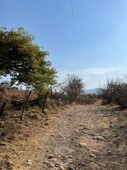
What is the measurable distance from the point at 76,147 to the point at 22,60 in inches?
174

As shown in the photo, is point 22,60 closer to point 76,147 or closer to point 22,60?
point 22,60

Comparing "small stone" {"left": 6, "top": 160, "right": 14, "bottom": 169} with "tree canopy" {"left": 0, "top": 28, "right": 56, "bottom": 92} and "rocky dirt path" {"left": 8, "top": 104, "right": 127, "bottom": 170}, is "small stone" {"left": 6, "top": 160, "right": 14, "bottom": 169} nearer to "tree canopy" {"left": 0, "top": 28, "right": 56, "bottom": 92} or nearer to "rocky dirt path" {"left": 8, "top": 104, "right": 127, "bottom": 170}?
"rocky dirt path" {"left": 8, "top": 104, "right": 127, "bottom": 170}

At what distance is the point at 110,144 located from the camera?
10.5m

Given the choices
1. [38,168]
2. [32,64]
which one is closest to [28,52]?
[32,64]

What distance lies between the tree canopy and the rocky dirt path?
237cm

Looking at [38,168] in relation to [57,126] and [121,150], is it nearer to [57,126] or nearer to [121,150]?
[121,150]

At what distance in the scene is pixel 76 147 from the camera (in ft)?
33.4

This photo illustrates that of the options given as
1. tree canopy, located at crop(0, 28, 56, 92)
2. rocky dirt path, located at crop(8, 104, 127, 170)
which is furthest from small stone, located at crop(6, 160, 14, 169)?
tree canopy, located at crop(0, 28, 56, 92)

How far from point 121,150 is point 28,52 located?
546 centimetres

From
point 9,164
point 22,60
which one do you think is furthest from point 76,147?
point 22,60

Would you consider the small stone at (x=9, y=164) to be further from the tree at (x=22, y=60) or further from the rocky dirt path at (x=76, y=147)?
the tree at (x=22, y=60)

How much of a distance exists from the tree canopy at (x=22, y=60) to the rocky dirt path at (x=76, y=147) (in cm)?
237

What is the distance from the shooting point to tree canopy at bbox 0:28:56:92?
452 inches

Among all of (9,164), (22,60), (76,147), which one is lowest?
(9,164)
